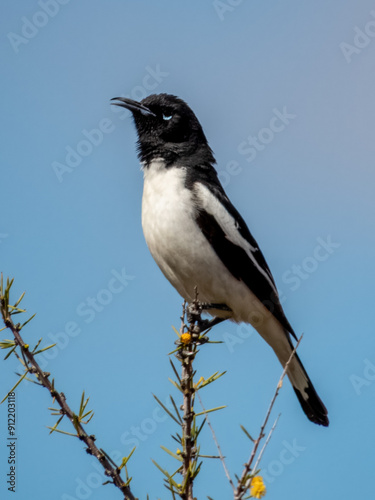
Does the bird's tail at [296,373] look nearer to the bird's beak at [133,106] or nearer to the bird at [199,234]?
the bird at [199,234]

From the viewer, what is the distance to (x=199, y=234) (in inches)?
219

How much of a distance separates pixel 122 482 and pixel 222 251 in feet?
11.2

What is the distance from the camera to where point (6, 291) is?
9.61ft

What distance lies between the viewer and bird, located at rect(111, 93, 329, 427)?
555 centimetres

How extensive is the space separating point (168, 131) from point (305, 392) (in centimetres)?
308

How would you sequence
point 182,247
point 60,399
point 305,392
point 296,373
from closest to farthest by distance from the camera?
point 60,399
point 182,247
point 305,392
point 296,373

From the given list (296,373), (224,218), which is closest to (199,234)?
(224,218)

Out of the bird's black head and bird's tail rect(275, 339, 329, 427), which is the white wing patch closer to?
the bird's black head

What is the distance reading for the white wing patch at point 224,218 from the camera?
568 cm

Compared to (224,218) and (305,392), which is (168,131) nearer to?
(224,218)

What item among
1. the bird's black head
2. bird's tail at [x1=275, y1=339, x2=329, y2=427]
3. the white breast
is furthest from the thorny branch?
bird's tail at [x1=275, y1=339, x2=329, y2=427]

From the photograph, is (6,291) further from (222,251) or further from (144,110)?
(144,110)

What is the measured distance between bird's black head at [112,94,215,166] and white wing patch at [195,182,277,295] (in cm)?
53

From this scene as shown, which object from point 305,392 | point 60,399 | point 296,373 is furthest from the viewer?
point 296,373
